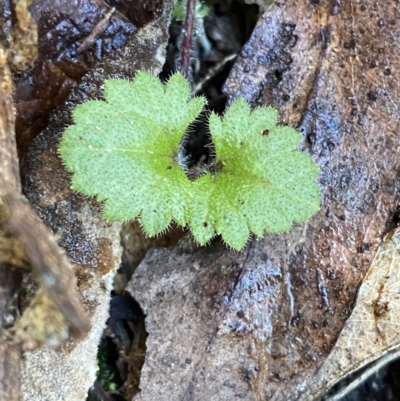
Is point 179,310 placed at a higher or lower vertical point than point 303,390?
higher

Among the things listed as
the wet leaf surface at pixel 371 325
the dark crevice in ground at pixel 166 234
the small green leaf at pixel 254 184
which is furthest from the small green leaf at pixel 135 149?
the wet leaf surface at pixel 371 325

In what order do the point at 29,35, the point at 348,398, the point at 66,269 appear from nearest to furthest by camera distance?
the point at 66,269 < the point at 29,35 < the point at 348,398

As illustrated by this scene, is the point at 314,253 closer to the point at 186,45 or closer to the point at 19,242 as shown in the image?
the point at 186,45

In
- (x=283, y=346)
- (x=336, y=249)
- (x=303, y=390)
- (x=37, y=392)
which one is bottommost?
(x=303, y=390)

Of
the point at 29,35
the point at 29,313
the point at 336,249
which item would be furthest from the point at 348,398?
the point at 29,35

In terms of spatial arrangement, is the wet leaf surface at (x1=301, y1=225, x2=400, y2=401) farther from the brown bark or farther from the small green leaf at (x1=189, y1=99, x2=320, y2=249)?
the brown bark

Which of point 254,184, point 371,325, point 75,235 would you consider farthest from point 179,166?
point 371,325

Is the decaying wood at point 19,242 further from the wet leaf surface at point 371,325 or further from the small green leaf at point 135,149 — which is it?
the wet leaf surface at point 371,325

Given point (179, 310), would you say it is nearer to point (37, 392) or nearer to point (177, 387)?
point (177, 387)
